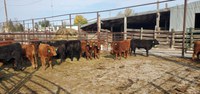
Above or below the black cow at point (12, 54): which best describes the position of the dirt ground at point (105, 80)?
below

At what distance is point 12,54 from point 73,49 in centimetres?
299

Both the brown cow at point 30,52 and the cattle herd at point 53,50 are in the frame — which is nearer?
the cattle herd at point 53,50

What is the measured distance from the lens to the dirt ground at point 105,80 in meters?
5.22

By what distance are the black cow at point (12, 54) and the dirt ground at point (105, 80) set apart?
1.19ft

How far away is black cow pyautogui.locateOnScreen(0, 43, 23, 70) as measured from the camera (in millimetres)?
7383

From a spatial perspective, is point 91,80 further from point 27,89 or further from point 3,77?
point 3,77

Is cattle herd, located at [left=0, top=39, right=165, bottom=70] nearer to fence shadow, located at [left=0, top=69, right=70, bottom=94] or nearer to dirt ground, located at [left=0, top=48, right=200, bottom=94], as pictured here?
dirt ground, located at [left=0, top=48, right=200, bottom=94]

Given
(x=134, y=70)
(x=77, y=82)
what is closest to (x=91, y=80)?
(x=77, y=82)

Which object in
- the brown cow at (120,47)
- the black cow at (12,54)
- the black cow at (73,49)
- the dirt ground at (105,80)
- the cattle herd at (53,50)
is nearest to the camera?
the dirt ground at (105,80)

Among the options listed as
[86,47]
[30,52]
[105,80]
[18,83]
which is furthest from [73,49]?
[18,83]

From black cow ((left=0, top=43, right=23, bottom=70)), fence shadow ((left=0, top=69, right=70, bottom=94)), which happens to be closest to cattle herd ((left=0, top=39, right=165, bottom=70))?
black cow ((left=0, top=43, right=23, bottom=70))

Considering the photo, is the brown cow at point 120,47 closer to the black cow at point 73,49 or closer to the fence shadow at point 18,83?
the black cow at point 73,49

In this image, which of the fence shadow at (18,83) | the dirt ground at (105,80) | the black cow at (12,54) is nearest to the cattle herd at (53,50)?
the black cow at (12,54)

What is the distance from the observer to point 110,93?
5.04 meters
